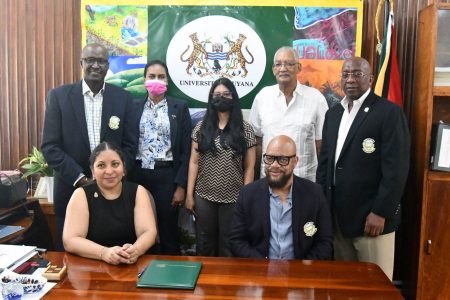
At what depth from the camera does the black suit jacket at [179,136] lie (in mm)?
3094

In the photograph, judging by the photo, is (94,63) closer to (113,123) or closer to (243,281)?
(113,123)

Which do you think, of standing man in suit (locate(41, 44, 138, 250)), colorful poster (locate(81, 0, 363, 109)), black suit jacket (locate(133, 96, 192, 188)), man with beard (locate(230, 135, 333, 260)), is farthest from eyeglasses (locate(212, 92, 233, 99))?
man with beard (locate(230, 135, 333, 260))

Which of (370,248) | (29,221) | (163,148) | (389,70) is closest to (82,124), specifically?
(163,148)

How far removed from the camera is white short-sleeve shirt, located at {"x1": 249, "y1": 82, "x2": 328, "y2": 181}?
3.07 m

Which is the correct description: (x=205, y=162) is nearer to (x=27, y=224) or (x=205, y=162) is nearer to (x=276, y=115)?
(x=276, y=115)

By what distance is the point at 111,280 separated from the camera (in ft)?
5.33

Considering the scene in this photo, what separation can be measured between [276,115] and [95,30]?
5.18 feet

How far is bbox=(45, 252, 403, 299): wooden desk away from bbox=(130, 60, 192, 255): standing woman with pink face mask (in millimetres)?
1235

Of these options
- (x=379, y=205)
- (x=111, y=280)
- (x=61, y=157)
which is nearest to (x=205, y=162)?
(x=61, y=157)

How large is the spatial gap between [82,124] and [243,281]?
169 centimetres

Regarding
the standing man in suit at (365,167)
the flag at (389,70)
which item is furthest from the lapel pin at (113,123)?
the flag at (389,70)

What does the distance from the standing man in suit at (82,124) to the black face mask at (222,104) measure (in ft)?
1.98

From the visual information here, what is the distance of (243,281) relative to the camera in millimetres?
1629

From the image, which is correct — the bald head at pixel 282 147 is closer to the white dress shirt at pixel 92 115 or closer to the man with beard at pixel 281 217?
the man with beard at pixel 281 217
